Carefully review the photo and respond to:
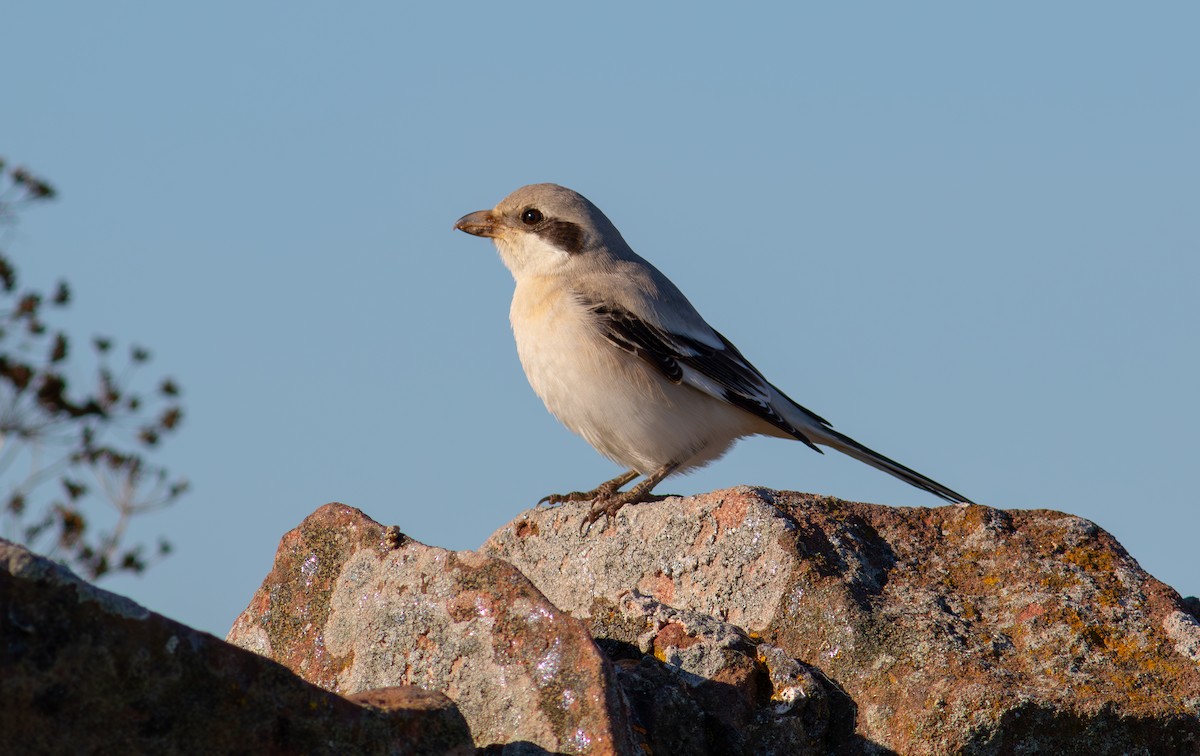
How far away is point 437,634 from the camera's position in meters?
4.02

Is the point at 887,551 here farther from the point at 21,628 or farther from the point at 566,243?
the point at 566,243

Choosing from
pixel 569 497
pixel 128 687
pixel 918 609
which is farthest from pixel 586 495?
pixel 128 687

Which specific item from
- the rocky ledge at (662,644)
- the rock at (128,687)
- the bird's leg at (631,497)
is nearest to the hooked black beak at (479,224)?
the bird's leg at (631,497)

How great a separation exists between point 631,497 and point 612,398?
1.16m

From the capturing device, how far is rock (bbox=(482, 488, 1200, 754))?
13.9ft

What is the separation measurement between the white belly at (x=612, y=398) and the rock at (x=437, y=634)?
9.95 feet

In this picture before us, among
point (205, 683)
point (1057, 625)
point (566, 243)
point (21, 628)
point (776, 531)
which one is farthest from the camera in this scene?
point (566, 243)

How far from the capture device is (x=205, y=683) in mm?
2922

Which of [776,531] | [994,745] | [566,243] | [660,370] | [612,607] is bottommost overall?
[994,745]

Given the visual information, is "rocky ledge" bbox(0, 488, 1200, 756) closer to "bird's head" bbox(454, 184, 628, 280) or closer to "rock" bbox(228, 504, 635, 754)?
"rock" bbox(228, 504, 635, 754)

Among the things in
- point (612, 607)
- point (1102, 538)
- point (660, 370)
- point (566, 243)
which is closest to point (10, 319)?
point (566, 243)

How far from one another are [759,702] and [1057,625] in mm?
1158

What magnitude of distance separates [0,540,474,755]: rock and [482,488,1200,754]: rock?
1.32 meters

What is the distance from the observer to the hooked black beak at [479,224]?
8945 millimetres
